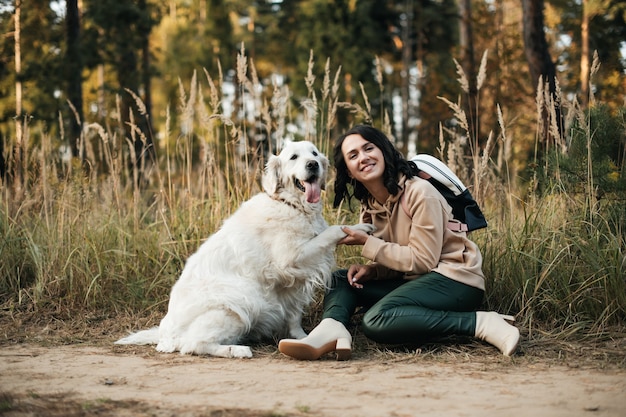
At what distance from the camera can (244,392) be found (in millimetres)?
2602

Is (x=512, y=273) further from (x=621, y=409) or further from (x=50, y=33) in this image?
(x=50, y=33)

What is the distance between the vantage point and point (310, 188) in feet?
12.4

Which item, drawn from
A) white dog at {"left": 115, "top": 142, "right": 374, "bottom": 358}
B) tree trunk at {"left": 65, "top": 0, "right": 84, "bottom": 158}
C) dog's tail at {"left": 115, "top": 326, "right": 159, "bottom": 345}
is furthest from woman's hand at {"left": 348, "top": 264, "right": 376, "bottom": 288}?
tree trunk at {"left": 65, "top": 0, "right": 84, "bottom": 158}

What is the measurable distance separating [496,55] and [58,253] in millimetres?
10859

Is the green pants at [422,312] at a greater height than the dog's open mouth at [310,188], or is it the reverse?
the dog's open mouth at [310,188]

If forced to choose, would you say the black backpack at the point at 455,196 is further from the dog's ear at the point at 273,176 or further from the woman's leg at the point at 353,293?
the dog's ear at the point at 273,176

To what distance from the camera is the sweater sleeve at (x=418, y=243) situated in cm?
347

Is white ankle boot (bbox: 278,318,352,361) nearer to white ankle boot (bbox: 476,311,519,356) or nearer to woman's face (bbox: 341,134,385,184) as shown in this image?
white ankle boot (bbox: 476,311,519,356)

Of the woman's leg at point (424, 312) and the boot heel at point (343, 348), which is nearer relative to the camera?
the boot heel at point (343, 348)

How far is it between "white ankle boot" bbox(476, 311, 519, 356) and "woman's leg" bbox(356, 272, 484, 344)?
0.14ft

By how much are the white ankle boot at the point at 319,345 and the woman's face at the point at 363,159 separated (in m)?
0.93

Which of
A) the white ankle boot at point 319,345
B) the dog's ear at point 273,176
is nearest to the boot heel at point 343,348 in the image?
the white ankle boot at point 319,345

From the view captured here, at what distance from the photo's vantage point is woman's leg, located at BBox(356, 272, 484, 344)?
3.41 m

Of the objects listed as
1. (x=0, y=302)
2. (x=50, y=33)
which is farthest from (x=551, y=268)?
(x=50, y=33)
